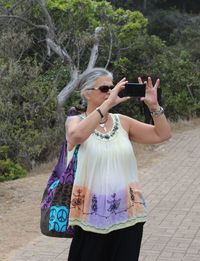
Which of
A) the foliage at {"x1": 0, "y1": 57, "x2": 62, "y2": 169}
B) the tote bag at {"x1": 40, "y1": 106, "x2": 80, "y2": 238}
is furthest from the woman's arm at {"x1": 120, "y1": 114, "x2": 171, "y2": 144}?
the foliage at {"x1": 0, "y1": 57, "x2": 62, "y2": 169}

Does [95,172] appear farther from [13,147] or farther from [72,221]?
[13,147]

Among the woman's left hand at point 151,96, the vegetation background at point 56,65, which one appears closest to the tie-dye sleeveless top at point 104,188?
the woman's left hand at point 151,96

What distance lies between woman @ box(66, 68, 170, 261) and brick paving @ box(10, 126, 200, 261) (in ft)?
6.28

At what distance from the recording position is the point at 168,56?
52.8 feet

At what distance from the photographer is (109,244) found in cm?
342

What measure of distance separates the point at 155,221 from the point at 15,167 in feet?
12.4

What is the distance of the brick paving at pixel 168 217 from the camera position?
5355mm

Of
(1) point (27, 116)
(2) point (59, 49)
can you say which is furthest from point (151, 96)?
(2) point (59, 49)

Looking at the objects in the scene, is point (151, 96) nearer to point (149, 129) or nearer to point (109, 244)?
point (149, 129)

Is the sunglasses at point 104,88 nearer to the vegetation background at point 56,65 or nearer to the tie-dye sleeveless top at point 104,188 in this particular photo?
the tie-dye sleeveless top at point 104,188

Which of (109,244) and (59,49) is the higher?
(109,244)

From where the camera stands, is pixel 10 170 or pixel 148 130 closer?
pixel 148 130

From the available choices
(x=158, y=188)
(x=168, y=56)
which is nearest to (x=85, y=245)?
(x=158, y=188)

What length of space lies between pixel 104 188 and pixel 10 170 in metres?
6.44
